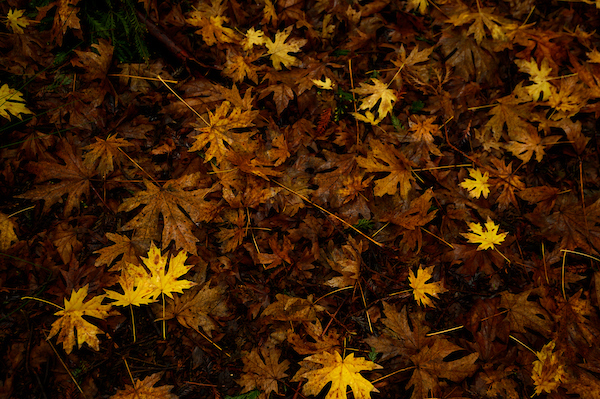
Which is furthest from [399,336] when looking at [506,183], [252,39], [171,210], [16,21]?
[16,21]

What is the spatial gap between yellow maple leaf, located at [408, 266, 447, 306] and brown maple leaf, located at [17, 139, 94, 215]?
2100 mm

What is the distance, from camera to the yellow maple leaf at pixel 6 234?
1.74m

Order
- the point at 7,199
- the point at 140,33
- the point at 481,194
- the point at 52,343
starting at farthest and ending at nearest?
the point at 481,194 < the point at 140,33 < the point at 7,199 < the point at 52,343

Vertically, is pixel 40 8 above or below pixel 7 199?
above

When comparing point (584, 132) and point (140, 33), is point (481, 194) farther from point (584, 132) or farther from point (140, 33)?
point (140, 33)

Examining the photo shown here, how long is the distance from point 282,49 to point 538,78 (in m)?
1.97

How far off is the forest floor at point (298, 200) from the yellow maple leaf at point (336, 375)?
0.04 ft

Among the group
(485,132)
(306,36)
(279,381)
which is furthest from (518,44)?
(279,381)

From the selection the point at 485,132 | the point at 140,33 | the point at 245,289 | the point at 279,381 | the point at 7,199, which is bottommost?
the point at 279,381

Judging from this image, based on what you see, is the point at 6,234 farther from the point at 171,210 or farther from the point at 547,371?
the point at 547,371

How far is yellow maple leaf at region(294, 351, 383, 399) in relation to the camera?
1.59 metres

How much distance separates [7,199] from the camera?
6.03 feet

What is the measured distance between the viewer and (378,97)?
86.6 inches

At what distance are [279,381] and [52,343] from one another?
1267 mm
